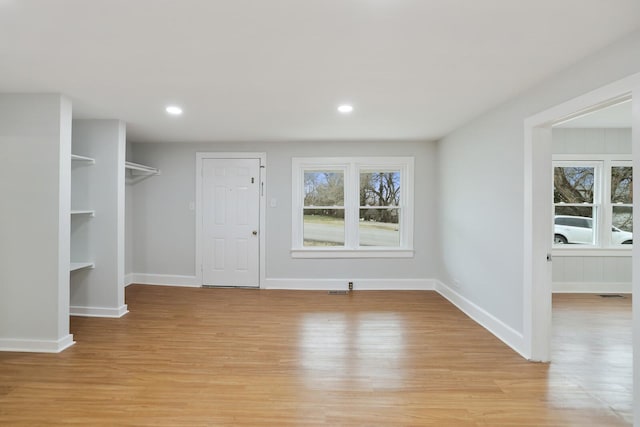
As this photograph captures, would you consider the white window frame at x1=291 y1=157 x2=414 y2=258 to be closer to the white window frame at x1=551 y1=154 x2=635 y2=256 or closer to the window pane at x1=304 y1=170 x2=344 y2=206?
the window pane at x1=304 y1=170 x2=344 y2=206

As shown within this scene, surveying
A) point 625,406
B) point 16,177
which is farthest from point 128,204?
point 625,406

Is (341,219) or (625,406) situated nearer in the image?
(625,406)

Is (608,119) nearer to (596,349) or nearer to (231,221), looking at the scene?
(596,349)

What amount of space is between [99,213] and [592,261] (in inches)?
271

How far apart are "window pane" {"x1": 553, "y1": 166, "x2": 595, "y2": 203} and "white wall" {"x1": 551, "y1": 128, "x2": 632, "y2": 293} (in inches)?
11.6

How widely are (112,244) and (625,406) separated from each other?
480cm

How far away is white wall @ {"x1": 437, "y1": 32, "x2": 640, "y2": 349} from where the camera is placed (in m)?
2.32

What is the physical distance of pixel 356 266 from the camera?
5.35 meters

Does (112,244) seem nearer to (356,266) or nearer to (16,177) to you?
(16,177)

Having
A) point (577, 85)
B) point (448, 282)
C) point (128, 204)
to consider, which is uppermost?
point (577, 85)

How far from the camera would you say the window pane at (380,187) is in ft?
17.9

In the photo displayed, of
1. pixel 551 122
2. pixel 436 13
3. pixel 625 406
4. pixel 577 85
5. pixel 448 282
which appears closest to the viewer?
pixel 436 13

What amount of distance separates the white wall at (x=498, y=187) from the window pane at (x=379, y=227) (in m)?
0.92

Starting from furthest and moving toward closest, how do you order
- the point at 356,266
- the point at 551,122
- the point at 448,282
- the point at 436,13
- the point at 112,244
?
the point at 356,266 → the point at 448,282 → the point at 112,244 → the point at 551,122 → the point at 436,13
